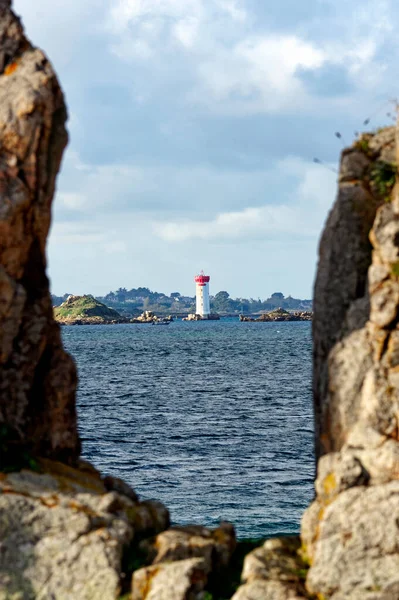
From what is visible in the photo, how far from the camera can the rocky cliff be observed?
18188 millimetres

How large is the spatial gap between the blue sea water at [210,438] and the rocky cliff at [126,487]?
53.1 feet

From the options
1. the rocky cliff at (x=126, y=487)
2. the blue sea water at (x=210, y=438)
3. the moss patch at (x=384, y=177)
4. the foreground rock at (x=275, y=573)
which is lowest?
the blue sea water at (x=210, y=438)

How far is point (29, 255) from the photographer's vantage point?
72.3ft

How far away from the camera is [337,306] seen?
2142 cm

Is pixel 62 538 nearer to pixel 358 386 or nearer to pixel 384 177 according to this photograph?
pixel 358 386

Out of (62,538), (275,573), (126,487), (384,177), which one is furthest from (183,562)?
(384,177)

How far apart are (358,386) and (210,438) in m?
36.6

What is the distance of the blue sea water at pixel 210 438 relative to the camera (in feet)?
130

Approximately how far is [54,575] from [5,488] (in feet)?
7.57

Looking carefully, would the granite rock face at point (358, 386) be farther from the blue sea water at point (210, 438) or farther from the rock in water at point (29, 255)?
the blue sea water at point (210, 438)

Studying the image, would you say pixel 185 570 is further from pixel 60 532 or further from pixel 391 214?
pixel 391 214

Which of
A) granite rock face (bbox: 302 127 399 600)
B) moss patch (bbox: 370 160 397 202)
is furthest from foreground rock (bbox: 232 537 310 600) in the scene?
moss patch (bbox: 370 160 397 202)

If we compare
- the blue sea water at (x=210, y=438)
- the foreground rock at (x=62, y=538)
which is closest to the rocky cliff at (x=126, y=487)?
the foreground rock at (x=62, y=538)

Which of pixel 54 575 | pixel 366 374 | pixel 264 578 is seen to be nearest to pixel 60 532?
pixel 54 575
